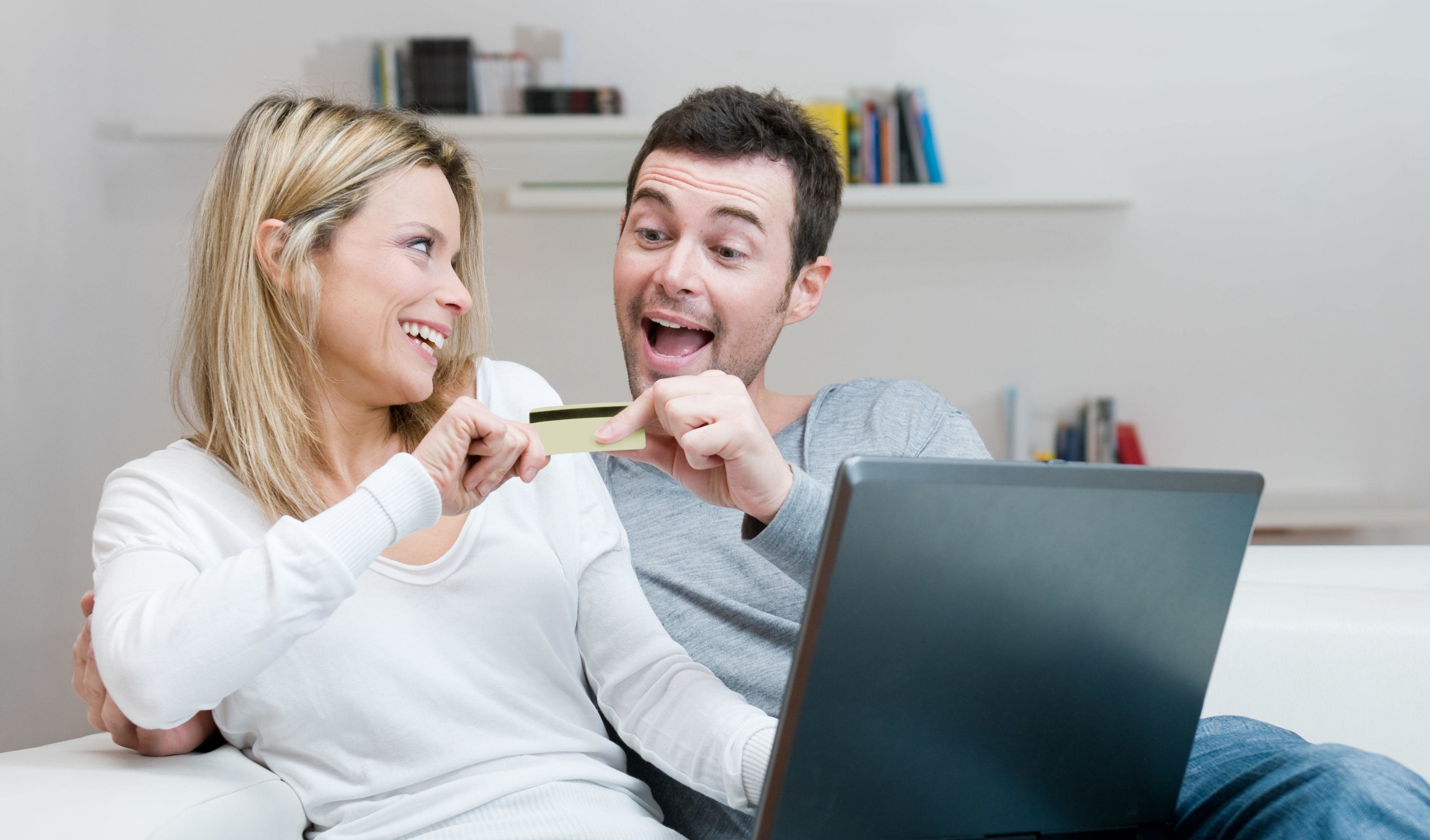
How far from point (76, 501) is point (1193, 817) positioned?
11.0ft

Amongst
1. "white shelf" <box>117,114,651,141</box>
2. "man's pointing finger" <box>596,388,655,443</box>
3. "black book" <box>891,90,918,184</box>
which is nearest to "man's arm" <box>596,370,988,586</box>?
"man's pointing finger" <box>596,388,655,443</box>

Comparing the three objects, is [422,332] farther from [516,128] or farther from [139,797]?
[516,128]

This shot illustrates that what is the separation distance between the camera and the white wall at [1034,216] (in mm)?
3512

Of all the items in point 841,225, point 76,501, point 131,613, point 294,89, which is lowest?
point 76,501

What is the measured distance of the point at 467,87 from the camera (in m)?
3.39

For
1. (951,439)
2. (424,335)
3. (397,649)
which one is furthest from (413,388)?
(951,439)

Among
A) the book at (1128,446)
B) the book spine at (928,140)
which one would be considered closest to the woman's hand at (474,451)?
the book spine at (928,140)

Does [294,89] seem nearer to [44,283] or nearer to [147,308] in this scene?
[44,283]

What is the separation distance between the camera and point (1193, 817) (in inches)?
40.3

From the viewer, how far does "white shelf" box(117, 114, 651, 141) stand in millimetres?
3334

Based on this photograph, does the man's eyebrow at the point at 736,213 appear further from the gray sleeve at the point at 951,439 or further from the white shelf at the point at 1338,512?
the white shelf at the point at 1338,512

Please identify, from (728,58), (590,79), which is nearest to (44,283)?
(590,79)

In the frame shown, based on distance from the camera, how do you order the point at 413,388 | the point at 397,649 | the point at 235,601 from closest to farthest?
1. the point at 235,601
2. the point at 397,649
3. the point at 413,388

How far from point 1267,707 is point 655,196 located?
1.05m
